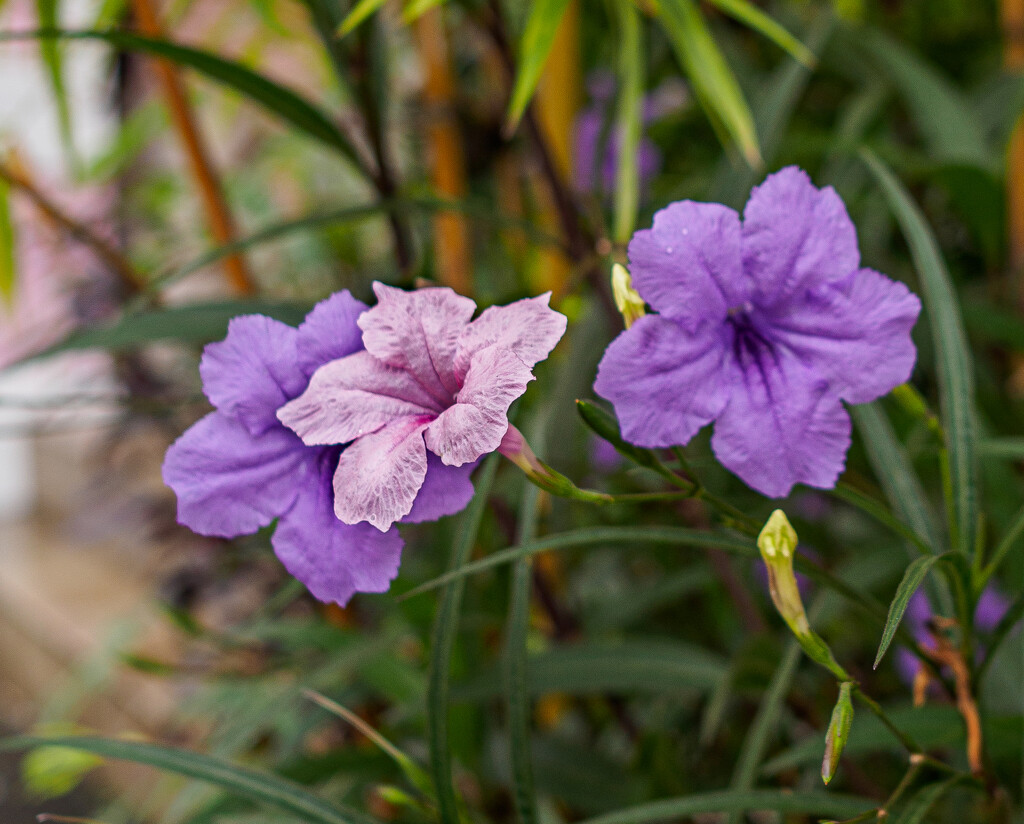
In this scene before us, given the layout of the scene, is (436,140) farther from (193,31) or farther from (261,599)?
(193,31)

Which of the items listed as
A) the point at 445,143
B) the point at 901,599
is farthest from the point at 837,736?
the point at 445,143

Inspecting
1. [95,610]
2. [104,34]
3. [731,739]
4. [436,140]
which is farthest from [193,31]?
[731,739]

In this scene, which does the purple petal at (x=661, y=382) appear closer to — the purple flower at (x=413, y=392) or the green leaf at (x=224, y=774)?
A: the purple flower at (x=413, y=392)

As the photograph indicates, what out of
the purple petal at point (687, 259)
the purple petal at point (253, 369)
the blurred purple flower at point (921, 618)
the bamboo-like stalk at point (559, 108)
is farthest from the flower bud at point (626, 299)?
the bamboo-like stalk at point (559, 108)

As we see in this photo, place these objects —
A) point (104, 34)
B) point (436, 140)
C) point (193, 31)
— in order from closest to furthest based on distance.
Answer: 1. point (104, 34)
2. point (436, 140)
3. point (193, 31)

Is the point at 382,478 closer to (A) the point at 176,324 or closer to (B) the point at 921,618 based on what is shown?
(A) the point at 176,324
